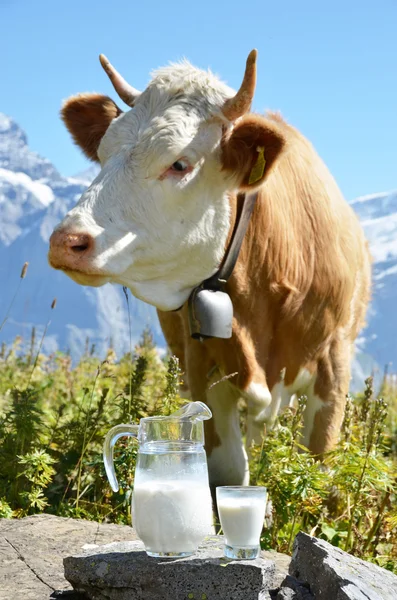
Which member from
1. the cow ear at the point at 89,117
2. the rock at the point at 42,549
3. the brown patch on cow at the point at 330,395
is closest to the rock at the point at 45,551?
the rock at the point at 42,549

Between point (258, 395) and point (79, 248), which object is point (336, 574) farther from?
point (258, 395)

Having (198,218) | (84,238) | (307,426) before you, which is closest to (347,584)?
(84,238)

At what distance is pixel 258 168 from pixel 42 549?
2.13 metres

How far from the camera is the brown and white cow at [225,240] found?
392 centimetres

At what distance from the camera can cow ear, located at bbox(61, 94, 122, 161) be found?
16.1 feet

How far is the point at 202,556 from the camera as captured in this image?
8.39ft

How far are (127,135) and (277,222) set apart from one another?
1098mm

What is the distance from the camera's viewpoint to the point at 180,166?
13.3 ft

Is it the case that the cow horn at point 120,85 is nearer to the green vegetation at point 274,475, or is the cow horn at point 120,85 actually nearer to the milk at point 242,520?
the green vegetation at point 274,475

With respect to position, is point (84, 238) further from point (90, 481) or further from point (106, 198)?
point (90, 481)

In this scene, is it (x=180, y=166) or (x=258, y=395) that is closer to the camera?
(x=180, y=166)

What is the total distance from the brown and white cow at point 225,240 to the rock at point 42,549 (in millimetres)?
1094

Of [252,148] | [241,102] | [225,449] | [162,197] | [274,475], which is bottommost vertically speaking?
[274,475]

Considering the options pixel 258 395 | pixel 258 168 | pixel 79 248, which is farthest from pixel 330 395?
pixel 79 248
